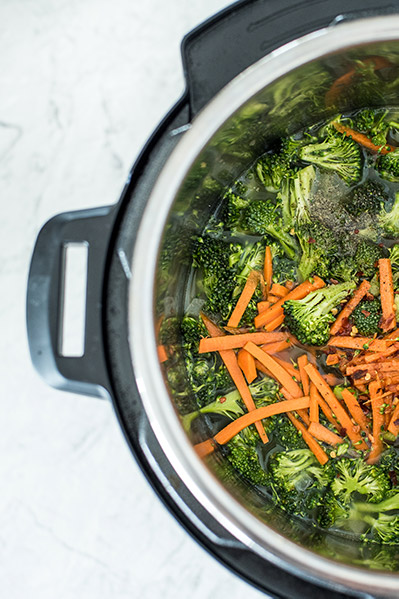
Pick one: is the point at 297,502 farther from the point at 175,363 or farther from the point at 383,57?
the point at 383,57

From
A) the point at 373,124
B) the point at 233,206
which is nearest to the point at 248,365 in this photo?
the point at 233,206

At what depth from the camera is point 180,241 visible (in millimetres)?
1514

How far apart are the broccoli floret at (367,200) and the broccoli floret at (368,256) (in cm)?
9

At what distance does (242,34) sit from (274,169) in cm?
40

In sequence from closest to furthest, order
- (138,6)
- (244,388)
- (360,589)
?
1. (360,589)
2. (244,388)
3. (138,6)

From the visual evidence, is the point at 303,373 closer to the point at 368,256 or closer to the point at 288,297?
the point at 288,297

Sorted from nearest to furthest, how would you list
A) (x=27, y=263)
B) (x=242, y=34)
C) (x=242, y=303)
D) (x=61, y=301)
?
1. (x=242, y=34)
2. (x=61, y=301)
3. (x=242, y=303)
4. (x=27, y=263)

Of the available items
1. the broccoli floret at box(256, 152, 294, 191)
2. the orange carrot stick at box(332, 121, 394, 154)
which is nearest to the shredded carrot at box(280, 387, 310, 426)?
the broccoli floret at box(256, 152, 294, 191)

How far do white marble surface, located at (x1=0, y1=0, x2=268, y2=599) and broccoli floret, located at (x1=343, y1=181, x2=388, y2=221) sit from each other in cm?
77

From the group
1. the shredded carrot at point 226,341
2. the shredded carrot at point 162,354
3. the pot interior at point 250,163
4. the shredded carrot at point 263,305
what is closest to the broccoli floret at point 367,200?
the pot interior at point 250,163

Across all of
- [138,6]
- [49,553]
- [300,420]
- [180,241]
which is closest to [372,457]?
[300,420]

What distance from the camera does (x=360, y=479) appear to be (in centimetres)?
156

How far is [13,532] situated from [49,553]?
16 centimetres

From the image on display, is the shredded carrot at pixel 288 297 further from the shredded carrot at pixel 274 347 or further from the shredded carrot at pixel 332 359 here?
the shredded carrot at pixel 332 359
